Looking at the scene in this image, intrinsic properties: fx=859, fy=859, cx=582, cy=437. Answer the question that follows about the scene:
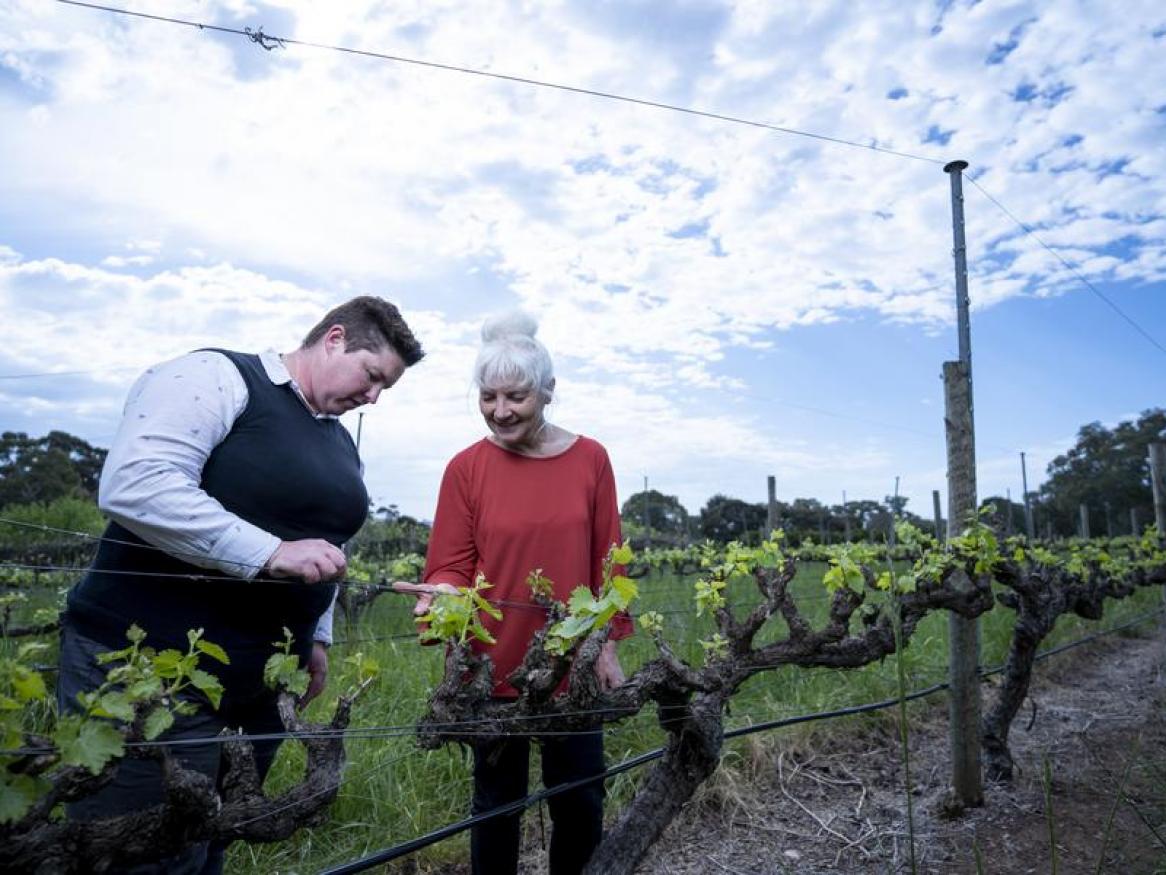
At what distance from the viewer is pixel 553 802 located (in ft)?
7.26

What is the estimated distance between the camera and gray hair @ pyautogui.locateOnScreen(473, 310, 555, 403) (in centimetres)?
208

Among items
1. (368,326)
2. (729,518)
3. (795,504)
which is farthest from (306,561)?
(729,518)

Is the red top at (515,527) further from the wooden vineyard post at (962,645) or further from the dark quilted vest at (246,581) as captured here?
the wooden vineyard post at (962,645)

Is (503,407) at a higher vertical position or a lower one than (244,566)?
higher

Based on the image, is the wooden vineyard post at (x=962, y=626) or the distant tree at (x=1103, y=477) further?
the distant tree at (x=1103, y=477)

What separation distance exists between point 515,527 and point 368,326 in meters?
0.62

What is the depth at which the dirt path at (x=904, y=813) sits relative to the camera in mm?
3348

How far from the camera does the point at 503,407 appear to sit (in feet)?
6.96

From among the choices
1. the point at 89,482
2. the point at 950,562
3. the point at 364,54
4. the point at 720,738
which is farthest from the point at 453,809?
the point at 89,482

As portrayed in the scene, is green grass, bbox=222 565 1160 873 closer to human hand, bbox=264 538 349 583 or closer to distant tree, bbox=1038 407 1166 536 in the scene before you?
human hand, bbox=264 538 349 583

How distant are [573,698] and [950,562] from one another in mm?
2139

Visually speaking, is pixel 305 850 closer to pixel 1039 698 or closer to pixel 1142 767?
pixel 1142 767

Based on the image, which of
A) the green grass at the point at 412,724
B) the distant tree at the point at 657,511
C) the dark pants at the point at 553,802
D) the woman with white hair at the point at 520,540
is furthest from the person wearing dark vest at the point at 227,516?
the distant tree at the point at 657,511

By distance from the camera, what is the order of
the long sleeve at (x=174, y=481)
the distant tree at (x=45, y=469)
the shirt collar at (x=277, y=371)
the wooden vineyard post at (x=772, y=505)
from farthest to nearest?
the distant tree at (x=45, y=469) → the wooden vineyard post at (x=772, y=505) → the shirt collar at (x=277, y=371) → the long sleeve at (x=174, y=481)
